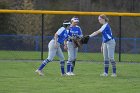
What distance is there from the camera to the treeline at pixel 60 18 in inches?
1476

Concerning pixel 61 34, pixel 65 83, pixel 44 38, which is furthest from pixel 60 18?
pixel 65 83

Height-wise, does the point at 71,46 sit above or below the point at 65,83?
above

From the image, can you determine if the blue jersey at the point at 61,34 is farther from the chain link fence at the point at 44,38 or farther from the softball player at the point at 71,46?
the chain link fence at the point at 44,38

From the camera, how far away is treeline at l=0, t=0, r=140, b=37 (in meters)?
37.5

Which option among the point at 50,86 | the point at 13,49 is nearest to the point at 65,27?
the point at 50,86

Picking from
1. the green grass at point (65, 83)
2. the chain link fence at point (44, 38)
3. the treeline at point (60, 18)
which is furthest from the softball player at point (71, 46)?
the treeline at point (60, 18)

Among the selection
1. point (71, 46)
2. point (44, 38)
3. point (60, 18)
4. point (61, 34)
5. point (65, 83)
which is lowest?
point (44, 38)

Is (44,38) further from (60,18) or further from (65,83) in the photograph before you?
(65,83)

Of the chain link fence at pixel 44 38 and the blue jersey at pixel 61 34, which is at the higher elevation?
the blue jersey at pixel 61 34

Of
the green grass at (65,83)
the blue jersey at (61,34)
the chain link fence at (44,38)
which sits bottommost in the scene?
the chain link fence at (44,38)

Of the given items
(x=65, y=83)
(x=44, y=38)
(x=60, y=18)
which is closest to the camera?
(x=65, y=83)

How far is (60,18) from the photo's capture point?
128 ft

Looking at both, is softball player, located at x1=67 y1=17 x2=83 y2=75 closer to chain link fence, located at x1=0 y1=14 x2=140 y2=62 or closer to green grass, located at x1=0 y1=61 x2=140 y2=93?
green grass, located at x1=0 y1=61 x2=140 y2=93

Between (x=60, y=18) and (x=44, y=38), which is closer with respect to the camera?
(x=44, y=38)
